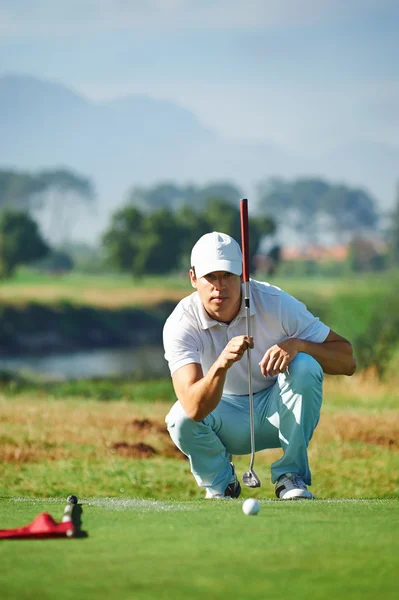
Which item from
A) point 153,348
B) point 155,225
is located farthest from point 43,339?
point 155,225

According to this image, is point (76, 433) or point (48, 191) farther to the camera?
point (48, 191)

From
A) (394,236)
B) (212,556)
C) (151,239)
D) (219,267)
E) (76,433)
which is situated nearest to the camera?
(212,556)

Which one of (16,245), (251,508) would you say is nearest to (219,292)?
(251,508)

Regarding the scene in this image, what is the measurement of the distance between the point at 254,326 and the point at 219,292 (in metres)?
0.31

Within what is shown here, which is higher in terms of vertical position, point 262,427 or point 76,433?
point 262,427

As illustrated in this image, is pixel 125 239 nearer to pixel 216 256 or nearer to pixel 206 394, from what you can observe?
pixel 216 256

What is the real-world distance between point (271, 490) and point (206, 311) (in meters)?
2.26

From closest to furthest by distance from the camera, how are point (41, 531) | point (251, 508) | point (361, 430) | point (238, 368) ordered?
1. point (41, 531)
2. point (251, 508)
3. point (238, 368)
4. point (361, 430)

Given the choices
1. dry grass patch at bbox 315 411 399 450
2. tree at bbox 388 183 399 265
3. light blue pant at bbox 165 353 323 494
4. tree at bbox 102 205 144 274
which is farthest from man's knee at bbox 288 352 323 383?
tree at bbox 388 183 399 265

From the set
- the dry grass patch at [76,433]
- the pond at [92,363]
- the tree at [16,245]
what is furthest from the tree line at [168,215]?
the dry grass patch at [76,433]

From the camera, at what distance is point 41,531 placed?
4.27m

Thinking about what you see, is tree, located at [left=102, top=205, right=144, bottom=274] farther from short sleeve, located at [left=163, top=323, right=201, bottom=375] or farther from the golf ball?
the golf ball

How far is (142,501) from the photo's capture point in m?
5.77

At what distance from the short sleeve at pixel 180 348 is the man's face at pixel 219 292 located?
201 millimetres
